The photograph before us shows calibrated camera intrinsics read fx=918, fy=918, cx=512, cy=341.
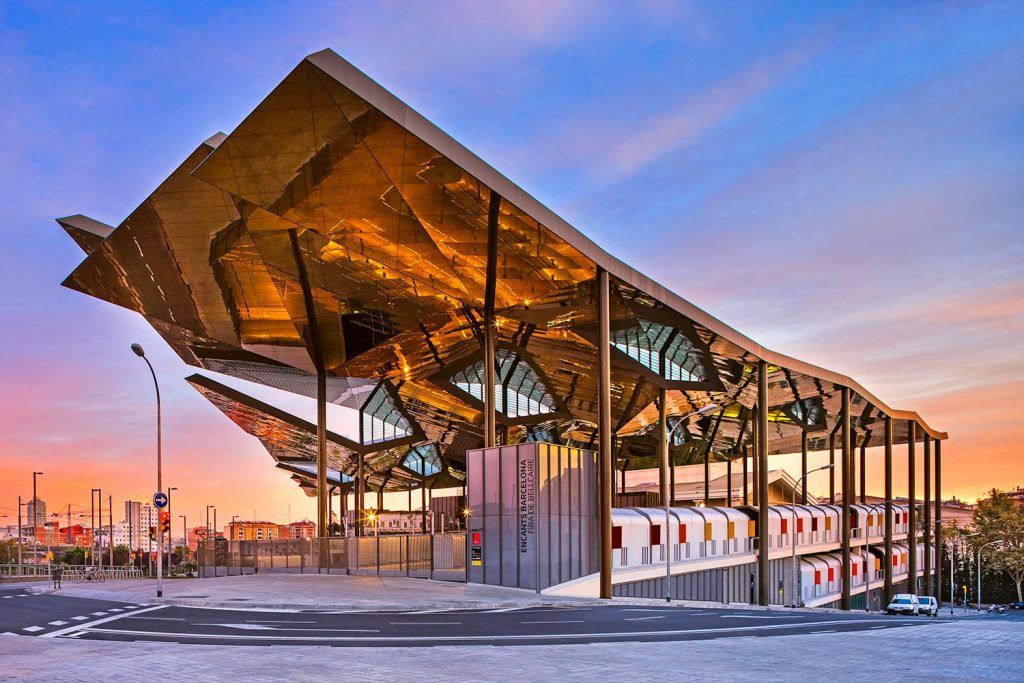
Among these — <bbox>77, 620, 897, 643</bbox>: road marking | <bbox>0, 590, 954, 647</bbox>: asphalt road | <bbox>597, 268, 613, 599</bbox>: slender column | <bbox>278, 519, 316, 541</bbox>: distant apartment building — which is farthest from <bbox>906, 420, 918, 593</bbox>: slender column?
<bbox>77, 620, 897, 643</bbox>: road marking

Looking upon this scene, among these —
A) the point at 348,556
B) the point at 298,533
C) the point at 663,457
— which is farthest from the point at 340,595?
the point at 298,533

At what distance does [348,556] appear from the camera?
4106cm

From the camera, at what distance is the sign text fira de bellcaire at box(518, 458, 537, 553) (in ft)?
91.4

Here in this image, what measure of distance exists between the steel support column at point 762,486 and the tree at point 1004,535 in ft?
210

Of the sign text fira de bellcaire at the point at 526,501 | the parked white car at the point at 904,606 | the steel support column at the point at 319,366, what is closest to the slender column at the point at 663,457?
the sign text fira de bellcaire at the point at 526,501

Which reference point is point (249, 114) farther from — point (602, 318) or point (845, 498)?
point (845, 498)

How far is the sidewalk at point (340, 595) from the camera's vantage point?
2381 centimetres

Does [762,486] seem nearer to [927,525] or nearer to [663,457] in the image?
[663,457]

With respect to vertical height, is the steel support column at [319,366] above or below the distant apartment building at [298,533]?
above

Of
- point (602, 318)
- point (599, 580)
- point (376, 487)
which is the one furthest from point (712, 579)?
point (376, 487)

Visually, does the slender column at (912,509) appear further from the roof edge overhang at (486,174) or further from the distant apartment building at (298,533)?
the distant apartment building at (298,533)

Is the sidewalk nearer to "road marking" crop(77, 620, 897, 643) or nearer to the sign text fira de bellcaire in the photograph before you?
the sign text fira de bellcaire

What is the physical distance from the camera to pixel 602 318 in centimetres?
3036

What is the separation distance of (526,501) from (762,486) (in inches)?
859
